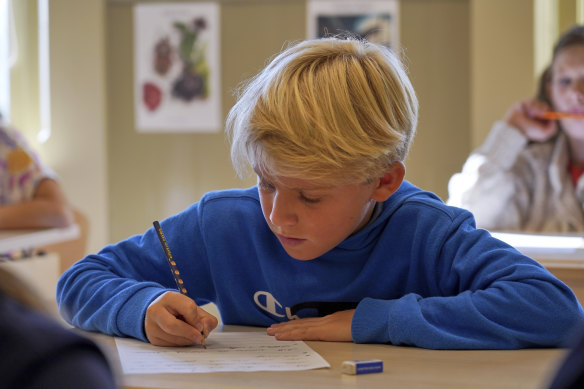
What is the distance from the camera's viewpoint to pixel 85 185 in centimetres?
478

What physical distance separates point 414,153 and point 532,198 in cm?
132

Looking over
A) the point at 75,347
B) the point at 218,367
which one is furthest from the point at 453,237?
the point at 75,347

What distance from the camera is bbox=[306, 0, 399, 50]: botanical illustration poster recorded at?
448cm

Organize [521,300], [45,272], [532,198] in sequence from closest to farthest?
1. [521,300]
2. [532,198]
3. [45,272]

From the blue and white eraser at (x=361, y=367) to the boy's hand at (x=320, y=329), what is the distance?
18 centimetres

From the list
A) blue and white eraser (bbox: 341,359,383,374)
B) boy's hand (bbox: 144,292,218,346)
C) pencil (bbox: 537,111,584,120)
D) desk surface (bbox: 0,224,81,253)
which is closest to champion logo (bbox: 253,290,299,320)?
boy's hand (bbox: 144,292,218,346)

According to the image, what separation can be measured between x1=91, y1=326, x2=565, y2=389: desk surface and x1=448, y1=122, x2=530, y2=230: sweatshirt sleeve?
1.96 m

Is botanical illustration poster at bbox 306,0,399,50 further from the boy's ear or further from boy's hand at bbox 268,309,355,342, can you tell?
boy's hand at bbox 268,309,355,342

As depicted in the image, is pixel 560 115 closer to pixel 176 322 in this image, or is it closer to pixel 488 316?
pixel 488 316

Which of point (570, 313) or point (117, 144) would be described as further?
point (117, 144)

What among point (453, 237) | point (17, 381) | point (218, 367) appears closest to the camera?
point (17, 381)

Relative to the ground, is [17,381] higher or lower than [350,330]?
higher

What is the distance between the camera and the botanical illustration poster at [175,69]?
470 cm

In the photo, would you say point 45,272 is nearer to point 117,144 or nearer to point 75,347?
point 117,144
